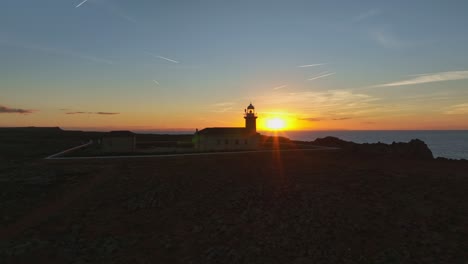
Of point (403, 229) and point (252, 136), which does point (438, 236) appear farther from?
point (252, 136)

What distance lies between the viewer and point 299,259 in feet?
31.2

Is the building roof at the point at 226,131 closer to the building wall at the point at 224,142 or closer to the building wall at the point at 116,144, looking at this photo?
the building wall at the point at 224,142

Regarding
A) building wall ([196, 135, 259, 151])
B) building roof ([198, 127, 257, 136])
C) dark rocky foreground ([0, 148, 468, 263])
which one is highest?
building roof ([198, 127, 257, 136])

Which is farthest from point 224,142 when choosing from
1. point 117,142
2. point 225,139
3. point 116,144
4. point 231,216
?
point 231,216

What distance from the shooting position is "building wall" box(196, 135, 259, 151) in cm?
3791

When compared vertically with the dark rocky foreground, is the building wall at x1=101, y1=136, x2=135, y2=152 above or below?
above

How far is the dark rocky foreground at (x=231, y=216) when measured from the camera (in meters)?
9.81

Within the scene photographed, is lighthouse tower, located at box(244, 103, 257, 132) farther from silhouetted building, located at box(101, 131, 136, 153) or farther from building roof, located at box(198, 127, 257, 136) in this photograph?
silhouetted building, located at box(101, 131, 136, 153)

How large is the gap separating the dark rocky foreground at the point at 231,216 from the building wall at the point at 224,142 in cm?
1567

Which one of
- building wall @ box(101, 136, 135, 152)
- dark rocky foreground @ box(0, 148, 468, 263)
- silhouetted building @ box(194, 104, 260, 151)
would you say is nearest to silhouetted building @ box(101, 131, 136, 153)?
building wall @ box(101, 136, 135, 152)

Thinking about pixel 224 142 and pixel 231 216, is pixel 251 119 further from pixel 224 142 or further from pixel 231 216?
pixel 231 216

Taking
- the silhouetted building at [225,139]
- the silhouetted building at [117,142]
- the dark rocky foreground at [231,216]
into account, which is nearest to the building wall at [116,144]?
the silhouetted building at [117,142]

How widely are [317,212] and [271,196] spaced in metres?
3.04

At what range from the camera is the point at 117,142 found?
1373 inches
